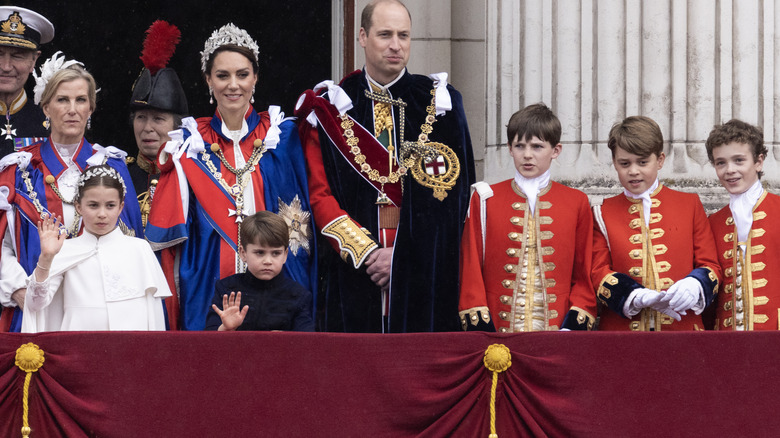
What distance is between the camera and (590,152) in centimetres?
594

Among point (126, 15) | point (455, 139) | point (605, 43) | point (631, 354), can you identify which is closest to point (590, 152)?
point (605, 43)

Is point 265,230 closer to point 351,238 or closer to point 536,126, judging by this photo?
point 351,238

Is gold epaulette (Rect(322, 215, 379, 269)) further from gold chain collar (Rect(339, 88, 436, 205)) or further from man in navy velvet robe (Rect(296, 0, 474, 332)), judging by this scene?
gold chain collar (Rect(339, 88, 436, 205))

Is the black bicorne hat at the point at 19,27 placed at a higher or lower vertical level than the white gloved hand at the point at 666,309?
higher

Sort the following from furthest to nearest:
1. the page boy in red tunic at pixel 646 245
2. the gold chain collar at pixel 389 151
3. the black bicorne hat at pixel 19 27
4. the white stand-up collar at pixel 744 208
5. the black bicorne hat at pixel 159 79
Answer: the black bicorne hat at pixel 159 79
the black bicorne hat at pixel 19 27
the gold chain collar at pixel 389 151
the white stand-up collar at pixel 744 208
the page boy in red tunic at pixel 646 245

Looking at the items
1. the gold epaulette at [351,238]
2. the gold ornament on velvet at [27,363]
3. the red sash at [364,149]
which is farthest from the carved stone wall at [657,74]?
the gold ornament on velvet at [27,363]

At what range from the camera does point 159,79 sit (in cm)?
624

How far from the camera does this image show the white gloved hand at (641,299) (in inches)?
177

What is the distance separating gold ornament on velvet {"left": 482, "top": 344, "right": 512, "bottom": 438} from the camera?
12.7 ft

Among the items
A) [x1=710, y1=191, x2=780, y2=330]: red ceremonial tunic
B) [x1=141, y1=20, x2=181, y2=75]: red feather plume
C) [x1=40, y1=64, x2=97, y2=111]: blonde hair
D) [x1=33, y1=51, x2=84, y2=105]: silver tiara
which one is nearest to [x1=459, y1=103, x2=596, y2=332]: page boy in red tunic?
[x1=710, y1=191, x2=780, y2=330]: red ceremonial tunic

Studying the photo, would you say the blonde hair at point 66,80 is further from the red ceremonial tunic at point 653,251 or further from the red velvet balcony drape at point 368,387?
the red ceremonial tunic at point 653,251

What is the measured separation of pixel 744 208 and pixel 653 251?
40cm

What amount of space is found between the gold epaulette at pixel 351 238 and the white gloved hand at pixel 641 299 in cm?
100

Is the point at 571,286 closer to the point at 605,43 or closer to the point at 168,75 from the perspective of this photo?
the point at 605,43
